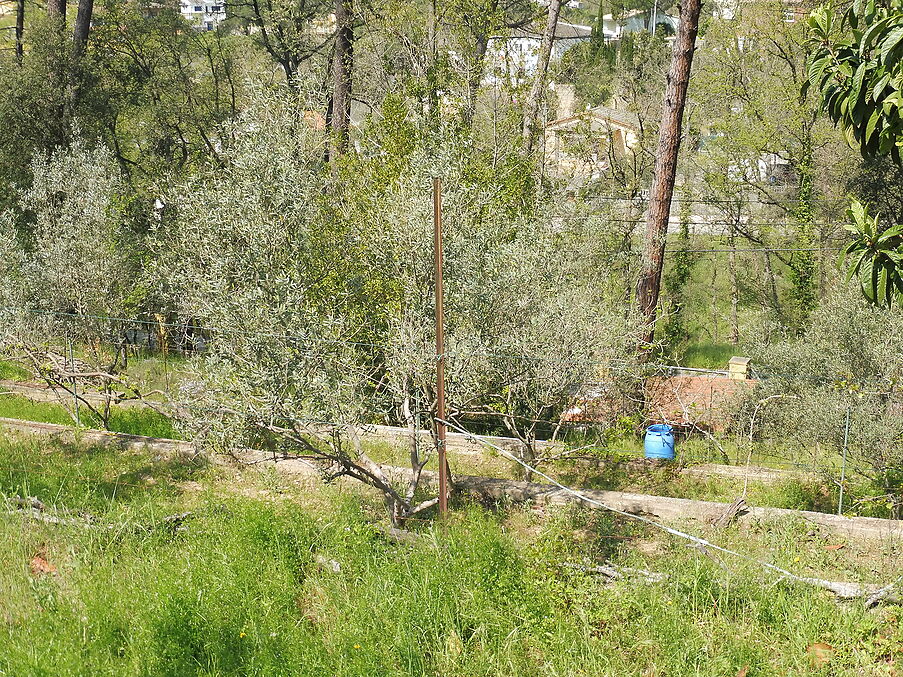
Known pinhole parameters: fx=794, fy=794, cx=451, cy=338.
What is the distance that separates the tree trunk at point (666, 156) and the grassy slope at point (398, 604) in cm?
499

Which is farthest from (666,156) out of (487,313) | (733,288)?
(733,288)

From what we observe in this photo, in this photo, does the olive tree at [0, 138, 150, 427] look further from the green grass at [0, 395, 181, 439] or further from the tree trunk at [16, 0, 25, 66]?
the tree trunk at [16, 0, 25, 66]

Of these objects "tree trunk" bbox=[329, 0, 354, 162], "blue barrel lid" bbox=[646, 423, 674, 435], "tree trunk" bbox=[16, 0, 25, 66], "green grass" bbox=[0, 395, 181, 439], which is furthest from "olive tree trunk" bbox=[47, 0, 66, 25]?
"blue barrel lid" bbox=[646, 423, 674, 435]

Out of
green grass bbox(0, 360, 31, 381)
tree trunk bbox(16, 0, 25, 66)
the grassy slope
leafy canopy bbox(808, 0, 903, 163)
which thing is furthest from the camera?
tree trunk bbox(16, 0, 25, 66)

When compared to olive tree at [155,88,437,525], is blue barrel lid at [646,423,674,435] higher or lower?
lower

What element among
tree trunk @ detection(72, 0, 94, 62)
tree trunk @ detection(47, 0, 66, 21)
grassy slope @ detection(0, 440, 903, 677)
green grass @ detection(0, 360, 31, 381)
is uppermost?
tree trunk @ detection(47, 0, 66, 21)

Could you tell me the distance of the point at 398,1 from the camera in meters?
13.9

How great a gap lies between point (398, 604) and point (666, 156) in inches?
308

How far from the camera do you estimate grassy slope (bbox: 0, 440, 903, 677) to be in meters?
5.18

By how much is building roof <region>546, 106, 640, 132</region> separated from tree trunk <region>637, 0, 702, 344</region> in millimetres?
3561

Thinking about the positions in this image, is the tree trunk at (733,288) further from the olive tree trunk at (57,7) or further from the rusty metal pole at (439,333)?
the olive tree trunk at (57,7)

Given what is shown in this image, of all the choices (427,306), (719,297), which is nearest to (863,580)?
(427,306)

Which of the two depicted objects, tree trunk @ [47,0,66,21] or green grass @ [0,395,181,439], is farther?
tree trunk @ [47,0,66,21]

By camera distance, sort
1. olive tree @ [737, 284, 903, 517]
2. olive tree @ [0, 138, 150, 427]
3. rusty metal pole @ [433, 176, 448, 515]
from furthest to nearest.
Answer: olive tree @ [0, 138, 150, 427] < olive tree @ [737, 284, 903, 517] < rusty metal pole @ [433, 176, 448, 515]
